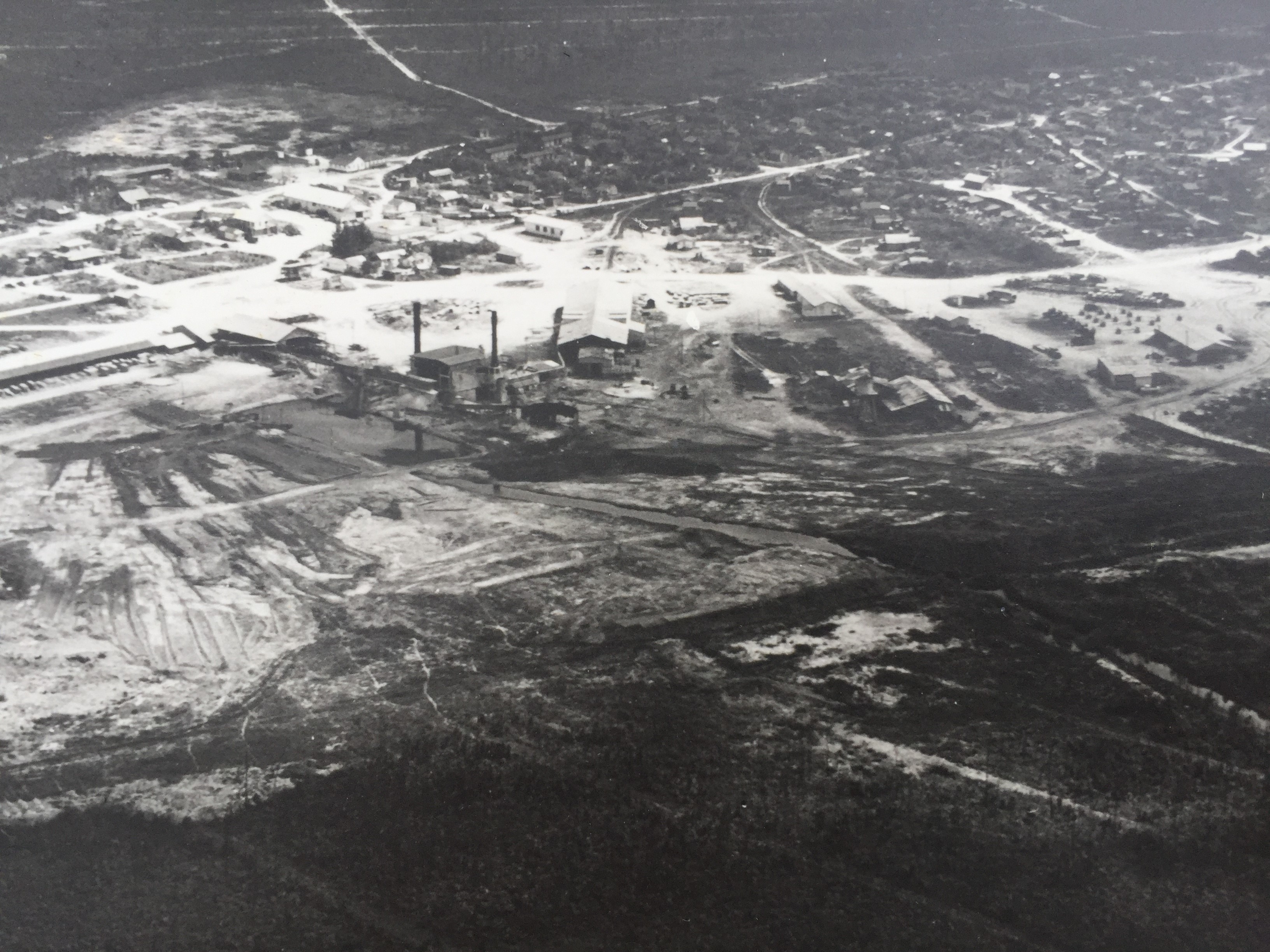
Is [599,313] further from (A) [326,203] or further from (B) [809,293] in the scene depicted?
(A) [326,203]

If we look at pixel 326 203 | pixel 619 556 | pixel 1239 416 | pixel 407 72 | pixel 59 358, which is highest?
pixel 407 72

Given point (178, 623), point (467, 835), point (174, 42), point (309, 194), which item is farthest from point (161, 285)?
point (174, 42)

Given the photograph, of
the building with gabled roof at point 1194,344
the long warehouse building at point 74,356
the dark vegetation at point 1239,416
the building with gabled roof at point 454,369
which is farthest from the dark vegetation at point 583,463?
the building with gabled roof at point 1194,344

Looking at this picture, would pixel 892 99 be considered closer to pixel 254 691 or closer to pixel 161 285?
pixel 161 285

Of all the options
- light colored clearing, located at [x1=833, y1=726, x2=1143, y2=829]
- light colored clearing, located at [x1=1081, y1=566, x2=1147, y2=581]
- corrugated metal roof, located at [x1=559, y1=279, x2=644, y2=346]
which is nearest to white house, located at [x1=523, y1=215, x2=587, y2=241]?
corrugated metal roof, located at [x1=559, y1=279, x2=644, y2=346]

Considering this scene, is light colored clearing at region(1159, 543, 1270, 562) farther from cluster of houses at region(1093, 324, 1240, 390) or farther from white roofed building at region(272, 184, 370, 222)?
white roofed building at region(272, 184, 370, 222)

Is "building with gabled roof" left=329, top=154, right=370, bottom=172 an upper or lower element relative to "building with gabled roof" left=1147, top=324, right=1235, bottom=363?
upper

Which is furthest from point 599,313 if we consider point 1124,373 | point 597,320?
point 1124,373
